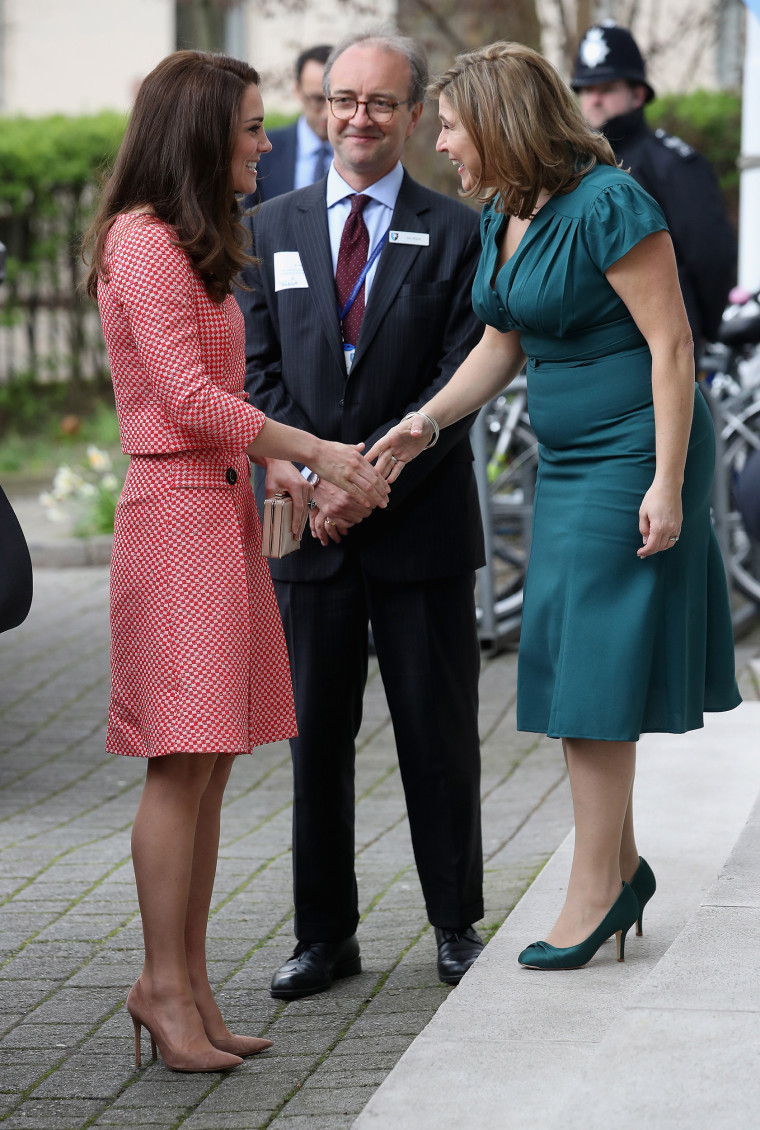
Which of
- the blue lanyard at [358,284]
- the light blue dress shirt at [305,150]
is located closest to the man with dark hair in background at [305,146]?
the light blue dress shirt at [305,150]

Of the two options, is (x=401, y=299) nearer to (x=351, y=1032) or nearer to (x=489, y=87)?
(x=489, y=87)

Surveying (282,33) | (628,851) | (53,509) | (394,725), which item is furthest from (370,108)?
(282,33)

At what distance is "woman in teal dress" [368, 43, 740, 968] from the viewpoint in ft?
11.0

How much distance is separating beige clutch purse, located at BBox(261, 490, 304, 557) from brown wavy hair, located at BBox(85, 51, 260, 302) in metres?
0.47

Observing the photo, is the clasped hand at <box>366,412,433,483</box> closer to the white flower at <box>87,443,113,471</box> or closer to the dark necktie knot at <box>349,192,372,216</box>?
the dark necktie knot at <box>349,192,372,216</box>

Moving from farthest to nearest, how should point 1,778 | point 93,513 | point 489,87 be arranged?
point 93,513 < point 1,778 < point 489,87

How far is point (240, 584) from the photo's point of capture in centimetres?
328

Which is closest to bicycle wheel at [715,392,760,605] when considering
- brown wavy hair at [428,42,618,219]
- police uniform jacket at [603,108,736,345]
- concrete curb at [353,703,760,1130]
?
police uniform jacket at [603,108,736,345]

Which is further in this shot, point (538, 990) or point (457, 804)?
point (457, 804)

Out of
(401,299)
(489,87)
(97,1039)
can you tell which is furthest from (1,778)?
(489,87)

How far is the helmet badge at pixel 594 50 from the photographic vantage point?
652 cm

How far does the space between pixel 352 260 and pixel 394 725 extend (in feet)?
3.61

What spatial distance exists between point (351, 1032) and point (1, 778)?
8.76 ft

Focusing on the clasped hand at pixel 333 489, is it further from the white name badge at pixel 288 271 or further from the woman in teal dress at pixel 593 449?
the white name badge at pixel 288 271
